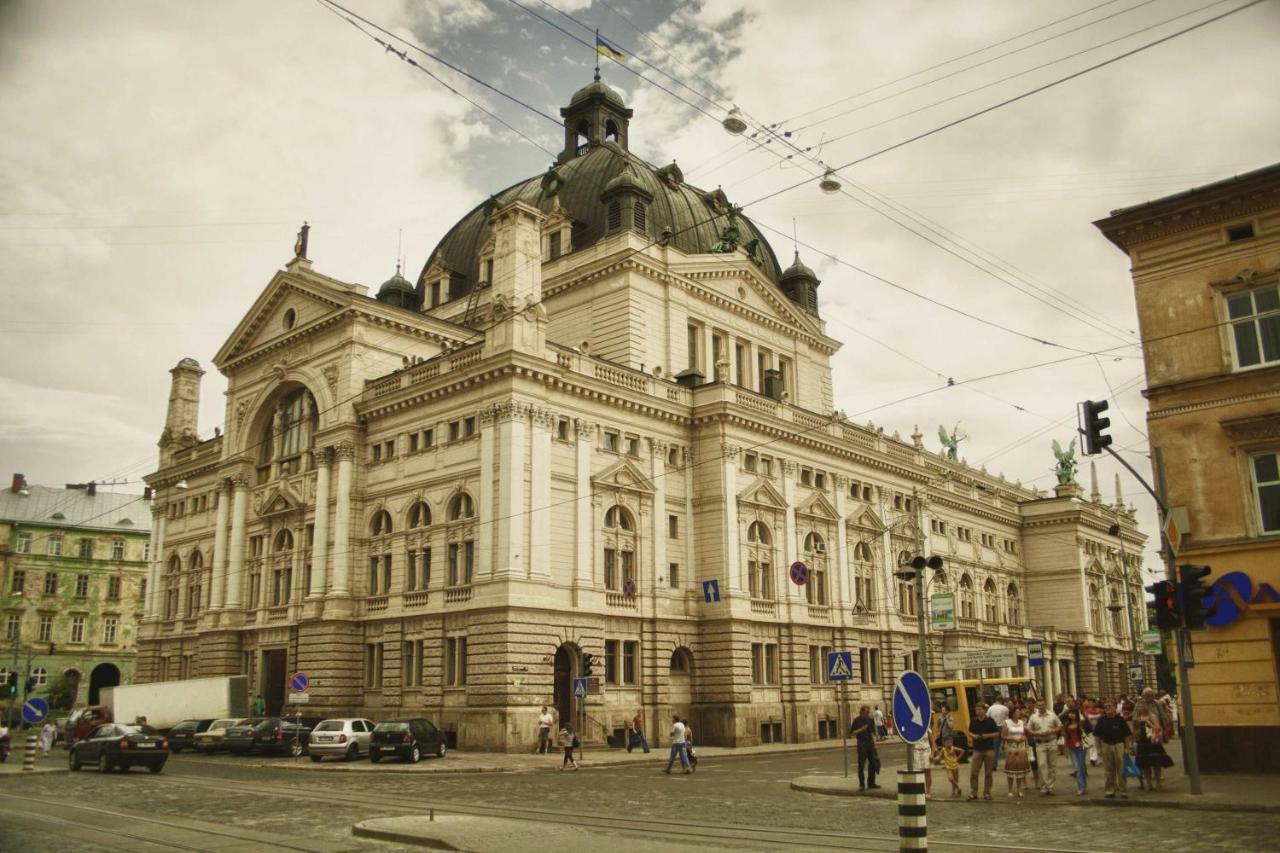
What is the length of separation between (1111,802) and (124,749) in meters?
26.9

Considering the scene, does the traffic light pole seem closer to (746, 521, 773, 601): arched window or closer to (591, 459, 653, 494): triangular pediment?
(591, 459, 653, 494): triangular pediment

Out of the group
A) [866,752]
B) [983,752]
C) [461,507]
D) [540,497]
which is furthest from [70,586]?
[983,752]

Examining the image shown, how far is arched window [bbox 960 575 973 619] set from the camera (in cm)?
6825

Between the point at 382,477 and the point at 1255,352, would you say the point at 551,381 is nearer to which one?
the point at 382,477

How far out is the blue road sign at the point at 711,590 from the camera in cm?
4709

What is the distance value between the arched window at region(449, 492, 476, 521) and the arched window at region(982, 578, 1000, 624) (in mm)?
41409

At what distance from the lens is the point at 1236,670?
25688 mm

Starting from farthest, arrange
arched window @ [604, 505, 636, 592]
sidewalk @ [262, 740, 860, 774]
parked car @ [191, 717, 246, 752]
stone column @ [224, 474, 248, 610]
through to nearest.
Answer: stone column @ [224, 474, 248, 610]
arched window @ [604, 505, 636, 592]
parked car @ [191, 717, 246, 752]
sidewalk @ [262, 740, 860, 774]

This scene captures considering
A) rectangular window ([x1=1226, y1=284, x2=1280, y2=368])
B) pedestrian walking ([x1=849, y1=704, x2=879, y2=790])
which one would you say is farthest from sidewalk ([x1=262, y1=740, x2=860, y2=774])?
rectangular window ([x1=1226, y1=284, x2=1280, y2=368])

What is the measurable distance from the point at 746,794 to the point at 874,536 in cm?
3565

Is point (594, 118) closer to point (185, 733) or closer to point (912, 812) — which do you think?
point (185, 733)

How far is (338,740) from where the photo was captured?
37.1m

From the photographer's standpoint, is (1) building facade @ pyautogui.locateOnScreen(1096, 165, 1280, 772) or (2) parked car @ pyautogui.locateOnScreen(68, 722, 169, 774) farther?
(2) parked car @ pyautogui.locateOnScreen(68, 722, 169, 774)

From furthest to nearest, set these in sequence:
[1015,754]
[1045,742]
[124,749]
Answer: [124,749] → [1045,742] → [1015,754]
